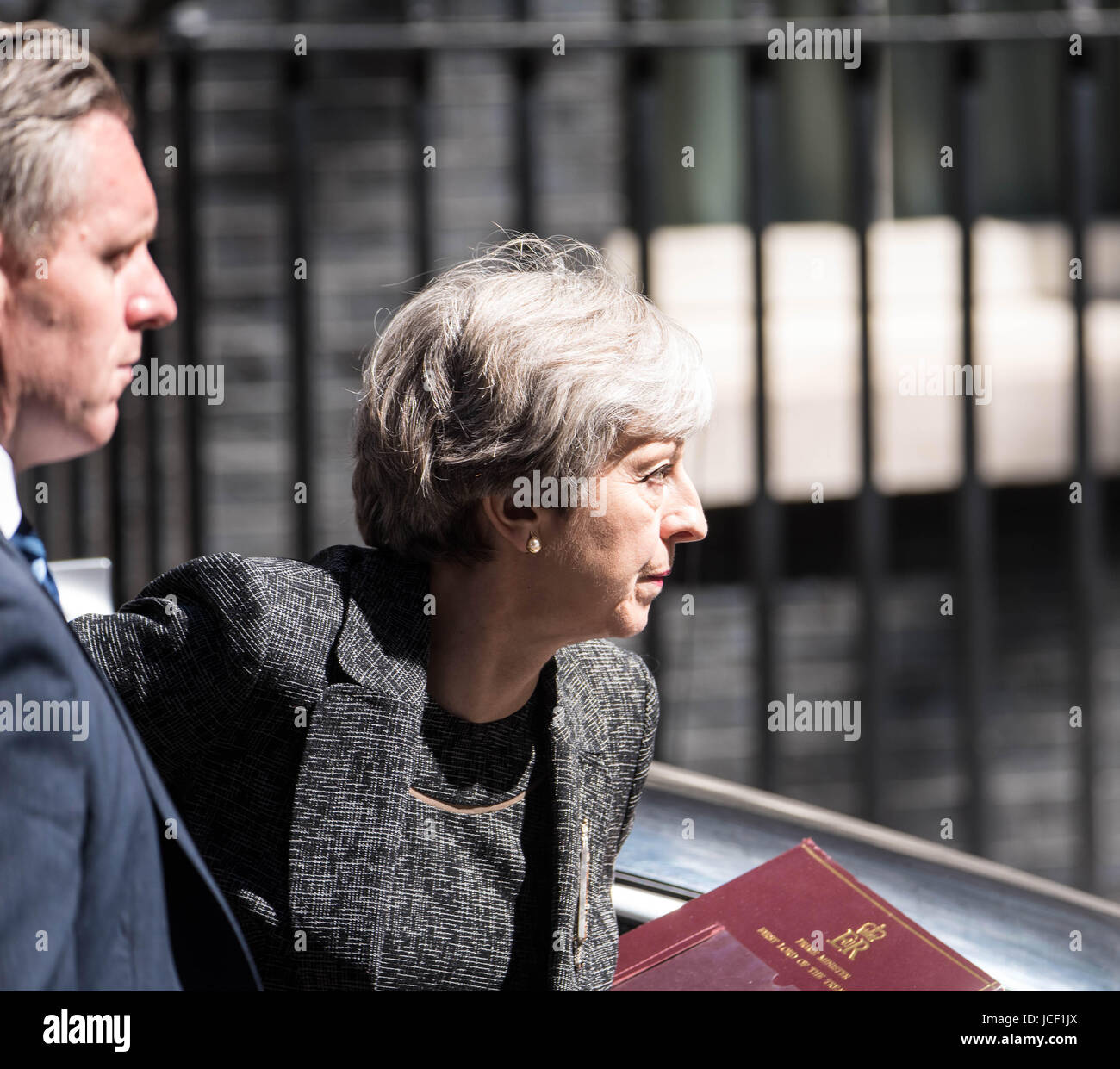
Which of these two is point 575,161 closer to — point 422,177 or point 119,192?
point 422,177

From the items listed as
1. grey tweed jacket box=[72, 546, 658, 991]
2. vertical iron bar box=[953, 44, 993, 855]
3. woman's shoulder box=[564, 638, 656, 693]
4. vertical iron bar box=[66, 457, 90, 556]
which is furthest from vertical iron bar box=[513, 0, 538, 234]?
grey tweed jacket box=[72, 546, 658, 991]

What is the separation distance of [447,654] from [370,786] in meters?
0.20

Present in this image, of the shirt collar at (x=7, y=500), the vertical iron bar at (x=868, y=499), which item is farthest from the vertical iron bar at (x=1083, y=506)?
the shirt collar at (x=7, y=500)

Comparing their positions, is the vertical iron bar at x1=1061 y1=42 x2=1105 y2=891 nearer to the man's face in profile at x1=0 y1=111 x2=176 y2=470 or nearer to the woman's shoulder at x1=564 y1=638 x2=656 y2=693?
the woman's shoulder at x1=564 y1=638 x2=656 y2=693

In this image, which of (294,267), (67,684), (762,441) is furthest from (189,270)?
(67,684)

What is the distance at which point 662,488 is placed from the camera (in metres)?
1.70

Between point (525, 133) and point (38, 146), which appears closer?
point (38, 146)

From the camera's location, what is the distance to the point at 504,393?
1.62 meters

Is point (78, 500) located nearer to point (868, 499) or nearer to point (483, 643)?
point (868, 499)

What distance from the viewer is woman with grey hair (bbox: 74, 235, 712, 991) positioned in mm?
1576

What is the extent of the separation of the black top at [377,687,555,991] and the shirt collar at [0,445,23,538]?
19.2 inches

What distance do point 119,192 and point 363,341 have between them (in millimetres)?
2265
